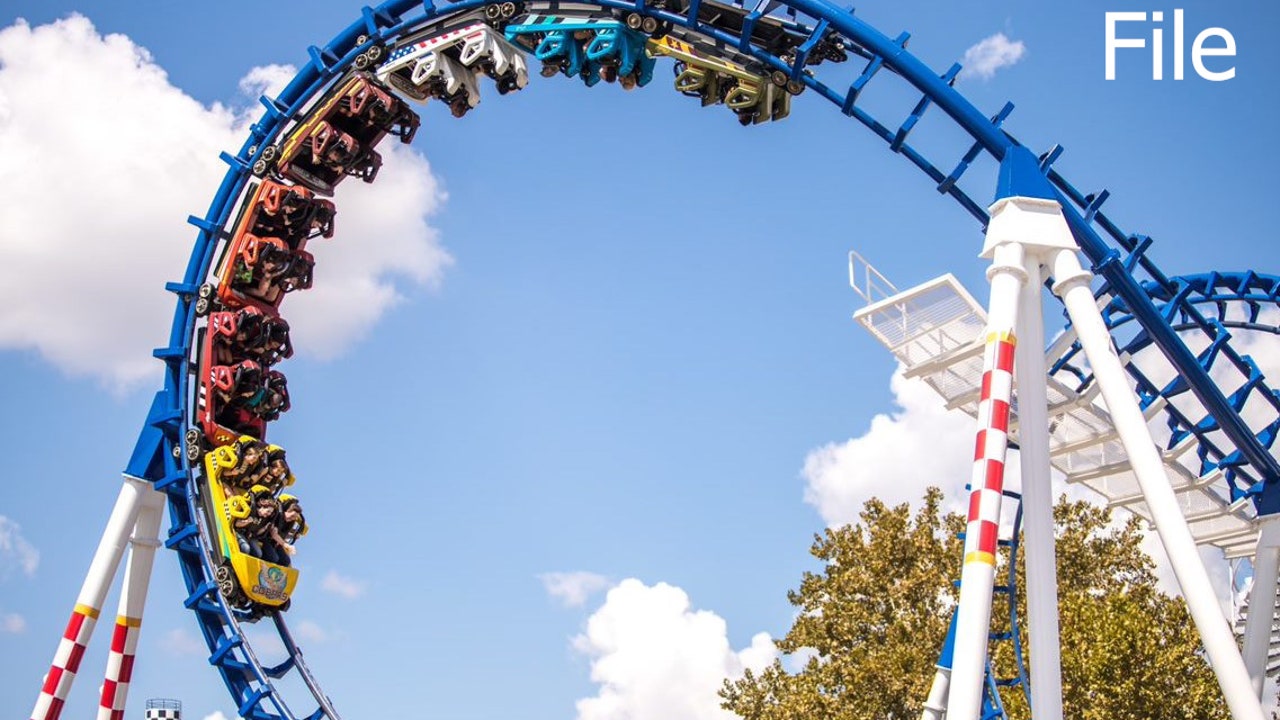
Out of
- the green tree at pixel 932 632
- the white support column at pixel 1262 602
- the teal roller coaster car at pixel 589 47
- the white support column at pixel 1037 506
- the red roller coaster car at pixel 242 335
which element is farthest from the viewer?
the green tree at pixel 932 632

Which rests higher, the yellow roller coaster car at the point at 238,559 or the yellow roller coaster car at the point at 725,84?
the yellow roller coaster car at the point at 725,84

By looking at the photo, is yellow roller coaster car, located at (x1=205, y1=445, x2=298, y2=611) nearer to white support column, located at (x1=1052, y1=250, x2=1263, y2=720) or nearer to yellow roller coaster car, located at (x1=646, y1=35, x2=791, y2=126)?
yellow roller coaster car, located at (x1=646, y1=35, x2=791, y2=126)

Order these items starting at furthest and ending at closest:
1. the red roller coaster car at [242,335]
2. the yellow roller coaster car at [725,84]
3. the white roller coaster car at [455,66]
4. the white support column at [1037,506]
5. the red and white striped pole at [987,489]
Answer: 1. the red roller coaster car at [242,335]
2. the white roller coaster car at [455,66]
3. the yellow roller coaster car at [725,84]
4. the white support column at [1037,506]
5. the red and white striped pole at [987,489]

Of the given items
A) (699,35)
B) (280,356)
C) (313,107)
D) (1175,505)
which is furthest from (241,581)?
(1175,505)

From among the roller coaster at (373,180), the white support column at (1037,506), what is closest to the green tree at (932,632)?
the roller coaster at (373,180)

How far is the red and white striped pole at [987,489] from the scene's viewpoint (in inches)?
403

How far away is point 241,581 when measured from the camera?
16.2 metres

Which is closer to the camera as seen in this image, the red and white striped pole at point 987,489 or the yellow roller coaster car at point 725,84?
the red and white striped pole at point 987,489

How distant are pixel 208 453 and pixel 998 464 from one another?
33.7ft

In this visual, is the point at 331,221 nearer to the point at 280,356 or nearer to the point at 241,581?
the point at 280,356

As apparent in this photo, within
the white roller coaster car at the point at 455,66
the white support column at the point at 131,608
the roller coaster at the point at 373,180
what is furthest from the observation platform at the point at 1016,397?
the white support column at the point at 131,608

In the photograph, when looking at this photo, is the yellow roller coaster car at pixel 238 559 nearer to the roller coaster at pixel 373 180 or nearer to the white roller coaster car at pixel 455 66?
the roller coaster at pixel 373 180

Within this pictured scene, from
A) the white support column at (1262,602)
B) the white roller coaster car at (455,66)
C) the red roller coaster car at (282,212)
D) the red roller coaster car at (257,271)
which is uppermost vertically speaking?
the white roller coaster car at (455,66)

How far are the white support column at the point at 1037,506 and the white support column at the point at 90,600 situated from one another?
11243 mm
